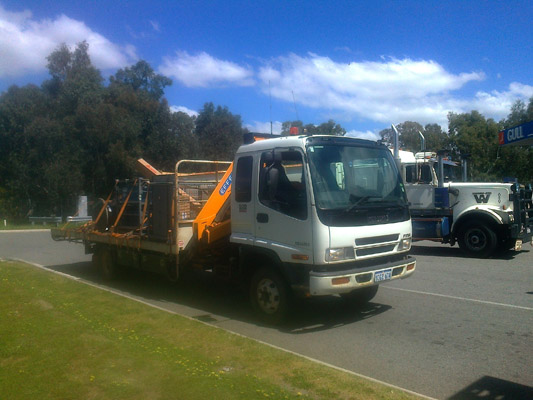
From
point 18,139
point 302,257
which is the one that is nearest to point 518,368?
point 302,257

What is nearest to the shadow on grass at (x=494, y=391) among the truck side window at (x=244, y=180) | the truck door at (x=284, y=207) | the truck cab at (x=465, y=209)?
the truck door at (x=284, y=207)

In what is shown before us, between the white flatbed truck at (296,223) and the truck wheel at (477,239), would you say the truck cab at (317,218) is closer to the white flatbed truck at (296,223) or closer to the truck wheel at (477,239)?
the white flatbed truck at (296,223)

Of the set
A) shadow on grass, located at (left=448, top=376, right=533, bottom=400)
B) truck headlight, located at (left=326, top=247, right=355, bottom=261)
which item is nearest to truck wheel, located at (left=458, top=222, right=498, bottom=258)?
truck headlight, located at (left=326, top=247, right=355, bottom=261)

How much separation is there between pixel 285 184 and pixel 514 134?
5.79 meters

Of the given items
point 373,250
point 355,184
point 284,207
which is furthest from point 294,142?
point 373,250

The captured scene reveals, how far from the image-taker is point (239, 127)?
153ft

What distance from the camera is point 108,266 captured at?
1088 cm

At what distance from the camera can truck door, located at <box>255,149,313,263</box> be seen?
20.8ft

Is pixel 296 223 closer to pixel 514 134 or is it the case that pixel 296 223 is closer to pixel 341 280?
pixel 341 280

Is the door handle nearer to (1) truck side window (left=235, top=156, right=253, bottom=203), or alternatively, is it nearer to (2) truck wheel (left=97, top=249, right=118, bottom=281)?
(1) truck side window (left=235, top=156, right=253, bottom=203)

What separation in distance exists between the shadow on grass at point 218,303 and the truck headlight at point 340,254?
108cm

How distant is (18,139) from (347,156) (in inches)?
1687

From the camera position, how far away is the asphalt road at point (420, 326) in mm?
4965

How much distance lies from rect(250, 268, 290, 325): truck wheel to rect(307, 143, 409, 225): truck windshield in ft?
4.12
